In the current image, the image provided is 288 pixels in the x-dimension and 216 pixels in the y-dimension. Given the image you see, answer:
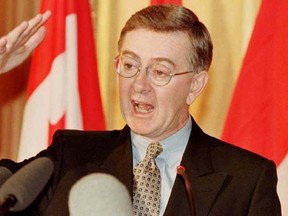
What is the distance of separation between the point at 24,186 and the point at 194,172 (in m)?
0.73

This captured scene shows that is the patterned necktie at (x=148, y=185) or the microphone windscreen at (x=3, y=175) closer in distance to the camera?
the microphone windscreen at (x=3, y=175)

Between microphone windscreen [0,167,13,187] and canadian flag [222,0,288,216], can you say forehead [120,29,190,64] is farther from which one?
canadian flag [222,0,288,216]

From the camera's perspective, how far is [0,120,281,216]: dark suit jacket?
1797 mm

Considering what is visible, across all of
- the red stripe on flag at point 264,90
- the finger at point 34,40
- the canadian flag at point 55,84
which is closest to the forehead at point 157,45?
the finger at point 34,40

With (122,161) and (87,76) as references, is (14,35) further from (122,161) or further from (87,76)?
(87,76)

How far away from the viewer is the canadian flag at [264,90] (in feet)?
8.18

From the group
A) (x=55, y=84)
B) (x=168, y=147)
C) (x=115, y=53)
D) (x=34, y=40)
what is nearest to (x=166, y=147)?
(x=168, y=147)

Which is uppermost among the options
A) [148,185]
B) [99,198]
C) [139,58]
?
[139,58]

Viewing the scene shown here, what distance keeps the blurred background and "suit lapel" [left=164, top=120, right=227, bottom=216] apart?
0.85 metres

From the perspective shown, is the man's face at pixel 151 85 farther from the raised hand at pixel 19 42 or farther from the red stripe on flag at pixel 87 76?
the red stripe on flag at pixel 87 76

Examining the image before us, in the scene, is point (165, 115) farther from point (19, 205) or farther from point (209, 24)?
point (209, 24)

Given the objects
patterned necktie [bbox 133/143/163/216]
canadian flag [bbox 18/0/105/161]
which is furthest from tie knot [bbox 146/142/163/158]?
canadian flag [bbox 18/0/105/161]

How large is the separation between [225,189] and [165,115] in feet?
0.82

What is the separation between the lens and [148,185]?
1827 millimetres
